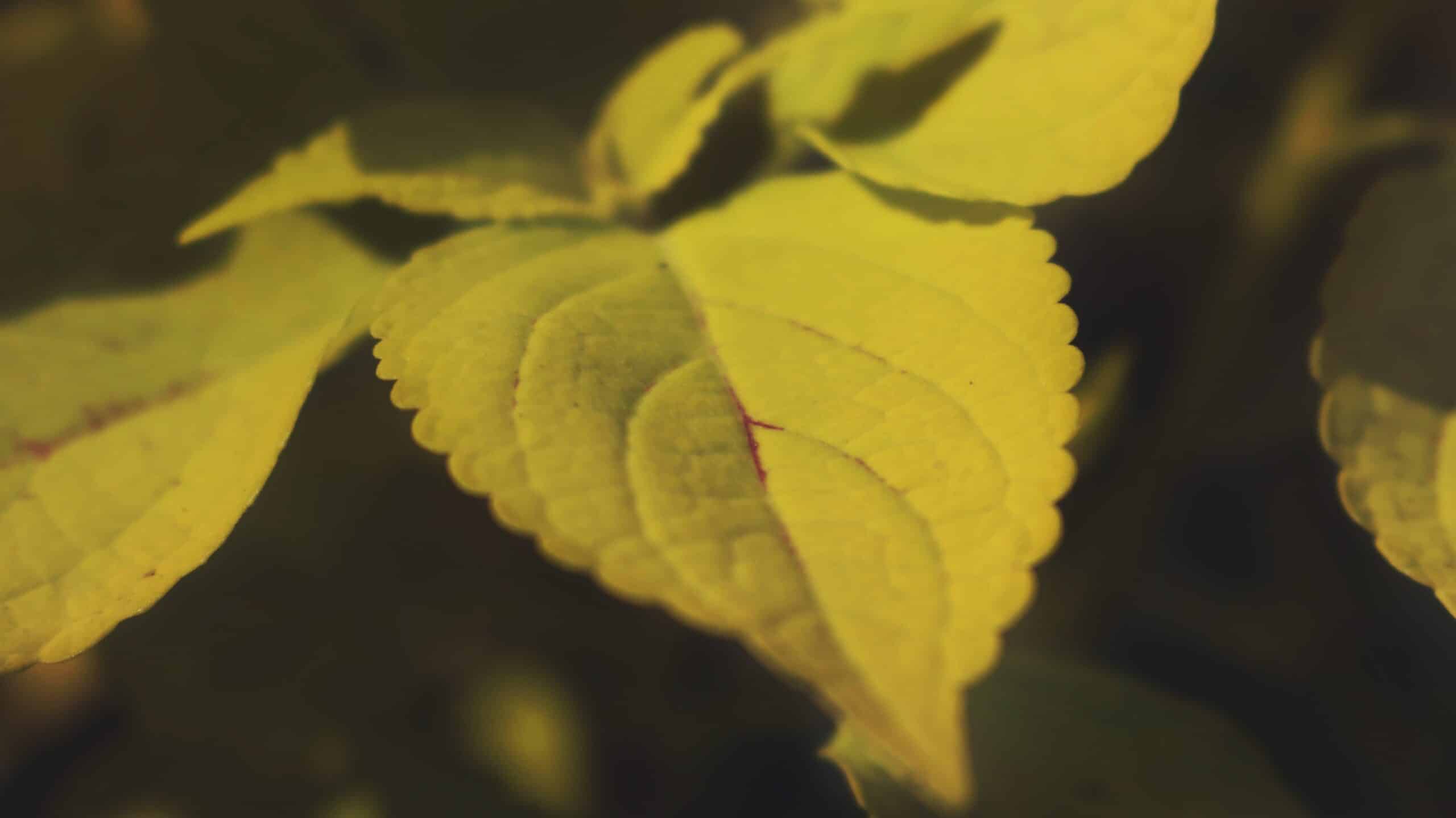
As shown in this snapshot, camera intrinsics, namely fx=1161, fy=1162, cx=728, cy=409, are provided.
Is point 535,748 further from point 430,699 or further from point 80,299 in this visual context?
point 80,299

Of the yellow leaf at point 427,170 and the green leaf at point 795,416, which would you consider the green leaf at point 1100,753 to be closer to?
the green leaf at point 795,416

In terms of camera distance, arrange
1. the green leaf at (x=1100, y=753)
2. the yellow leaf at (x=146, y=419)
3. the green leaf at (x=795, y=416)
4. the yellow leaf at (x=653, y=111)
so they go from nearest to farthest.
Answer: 1. the green leaf at (x=795, y=416)
2. the yellow leaf at (x=146, y=419)
3. the green leaf at (x=1100, y=753)
4. the yellow leaf at (x=653, y=111)

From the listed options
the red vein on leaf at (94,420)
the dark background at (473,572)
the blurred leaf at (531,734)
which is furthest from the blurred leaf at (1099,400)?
the red vein on leaf at (94,420)

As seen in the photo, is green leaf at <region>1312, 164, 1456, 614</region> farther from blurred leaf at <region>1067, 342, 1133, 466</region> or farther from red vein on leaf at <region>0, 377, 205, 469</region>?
red vein on leaf at <region>0, 377, 205, 469</region>

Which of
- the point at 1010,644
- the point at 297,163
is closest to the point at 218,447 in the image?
the point at 297,163

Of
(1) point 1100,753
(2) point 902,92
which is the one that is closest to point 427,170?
(2) point 902,92

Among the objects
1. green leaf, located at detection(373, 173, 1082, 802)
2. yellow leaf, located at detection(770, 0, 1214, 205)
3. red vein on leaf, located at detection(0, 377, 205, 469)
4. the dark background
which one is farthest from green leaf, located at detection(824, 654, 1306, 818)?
red vein on leaf, located at detection(0, 377, 205, 469)
